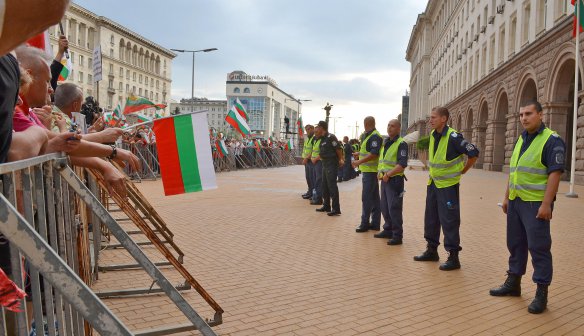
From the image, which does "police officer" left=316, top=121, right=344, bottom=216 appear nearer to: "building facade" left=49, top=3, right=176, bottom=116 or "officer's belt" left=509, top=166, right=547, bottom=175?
"officer's belt" left=509, top=166, right=547, bottom=175

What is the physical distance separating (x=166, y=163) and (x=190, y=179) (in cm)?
29

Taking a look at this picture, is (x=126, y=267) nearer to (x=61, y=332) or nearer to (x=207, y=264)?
(x=207, y=264)

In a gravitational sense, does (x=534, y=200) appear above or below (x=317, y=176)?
above

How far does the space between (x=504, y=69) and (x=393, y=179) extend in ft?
90.0

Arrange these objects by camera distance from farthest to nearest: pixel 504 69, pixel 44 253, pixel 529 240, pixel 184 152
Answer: pixel 504 69
pixel 184 152
pixel 529 240
pixel 44 253

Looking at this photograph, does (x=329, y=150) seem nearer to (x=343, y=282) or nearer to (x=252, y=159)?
(x=343, y=282)

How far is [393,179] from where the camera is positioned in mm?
8148

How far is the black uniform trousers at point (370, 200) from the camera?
917 centimetres

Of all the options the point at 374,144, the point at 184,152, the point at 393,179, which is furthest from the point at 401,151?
the point at 184,152

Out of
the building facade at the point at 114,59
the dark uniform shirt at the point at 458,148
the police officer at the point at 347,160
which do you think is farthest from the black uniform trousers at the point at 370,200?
the building facade at the point at 114,59

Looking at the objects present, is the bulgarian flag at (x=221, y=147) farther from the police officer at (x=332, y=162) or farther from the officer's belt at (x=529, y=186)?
the officer's belt at (x=529, y=186)

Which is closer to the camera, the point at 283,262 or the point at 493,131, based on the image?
the point at 283,262

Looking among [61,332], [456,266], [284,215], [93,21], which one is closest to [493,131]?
[284,215]

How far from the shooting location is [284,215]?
11.0 m
